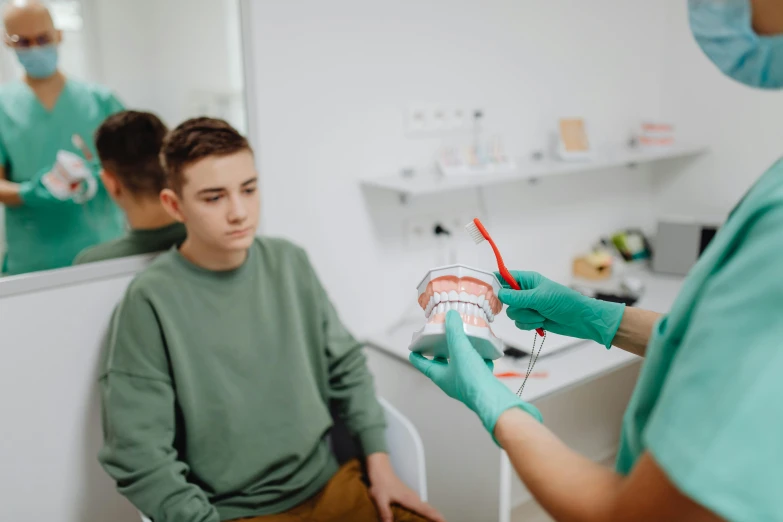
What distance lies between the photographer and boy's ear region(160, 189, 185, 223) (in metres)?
1.49

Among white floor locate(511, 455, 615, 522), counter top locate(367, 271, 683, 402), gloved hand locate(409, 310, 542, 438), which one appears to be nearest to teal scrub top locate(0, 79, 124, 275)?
counter top locate(367, 271, 683, 402)

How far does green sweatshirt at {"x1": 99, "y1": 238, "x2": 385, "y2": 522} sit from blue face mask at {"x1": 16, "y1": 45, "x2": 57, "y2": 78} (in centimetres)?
52

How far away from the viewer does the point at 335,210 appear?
2035 mm

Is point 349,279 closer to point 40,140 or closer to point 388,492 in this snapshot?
point 388,492

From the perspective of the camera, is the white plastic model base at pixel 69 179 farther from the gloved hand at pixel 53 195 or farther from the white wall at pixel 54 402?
the white wall at pixel 54 402

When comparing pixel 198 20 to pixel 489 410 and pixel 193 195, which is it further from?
pixel 489 410

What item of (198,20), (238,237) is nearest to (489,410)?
(238,237)

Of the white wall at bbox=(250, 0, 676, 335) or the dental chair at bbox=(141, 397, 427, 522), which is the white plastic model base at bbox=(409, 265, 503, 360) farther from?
the white wall at bbox=(250, 0, 676, 335)

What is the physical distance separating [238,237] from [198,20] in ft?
2.27

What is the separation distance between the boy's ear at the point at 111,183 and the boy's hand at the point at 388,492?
92cm

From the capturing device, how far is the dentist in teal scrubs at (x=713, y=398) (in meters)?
0.56

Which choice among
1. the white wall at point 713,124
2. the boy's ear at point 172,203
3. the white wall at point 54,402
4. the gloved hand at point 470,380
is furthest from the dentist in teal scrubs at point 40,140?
the white wall at point 713,124

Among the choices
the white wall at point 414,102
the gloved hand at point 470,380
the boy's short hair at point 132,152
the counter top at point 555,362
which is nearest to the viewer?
the gloved hand at point 470,380

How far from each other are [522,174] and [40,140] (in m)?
1.40
